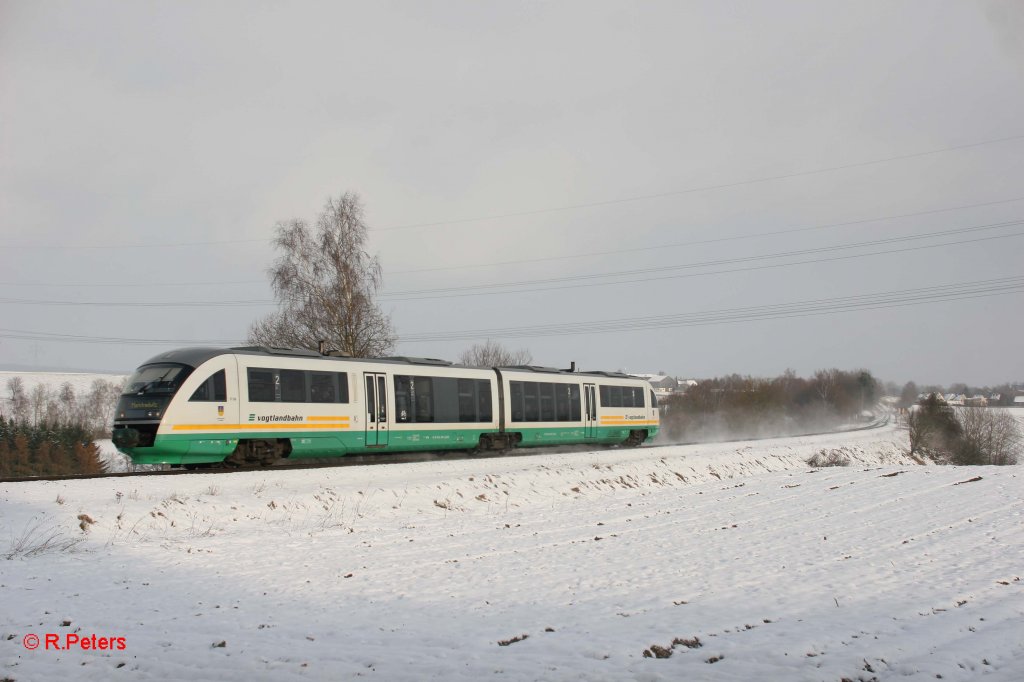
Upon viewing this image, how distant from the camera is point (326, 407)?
20.1m

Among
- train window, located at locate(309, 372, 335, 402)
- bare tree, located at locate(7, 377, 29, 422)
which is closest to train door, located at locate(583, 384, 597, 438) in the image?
train window, located at locate(309, 372, 335, 402)

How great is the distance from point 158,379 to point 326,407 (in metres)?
4.22

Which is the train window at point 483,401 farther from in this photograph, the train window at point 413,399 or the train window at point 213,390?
the train window at point 213,390

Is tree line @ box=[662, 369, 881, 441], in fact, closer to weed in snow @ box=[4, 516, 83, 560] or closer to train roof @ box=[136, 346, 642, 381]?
train roof @ box=[136, 346, 642, 381]

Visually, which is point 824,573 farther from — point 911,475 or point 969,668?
point 911,475

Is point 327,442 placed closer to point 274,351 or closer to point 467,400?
point 274,351

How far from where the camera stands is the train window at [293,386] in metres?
19.1

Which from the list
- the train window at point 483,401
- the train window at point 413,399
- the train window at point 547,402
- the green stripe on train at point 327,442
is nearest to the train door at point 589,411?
the green stripe on train at point 327,442

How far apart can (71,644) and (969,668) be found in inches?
327

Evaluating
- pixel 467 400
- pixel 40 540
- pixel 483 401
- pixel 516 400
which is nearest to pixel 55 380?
pixel 516 400

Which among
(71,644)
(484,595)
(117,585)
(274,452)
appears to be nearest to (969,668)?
(484,595)

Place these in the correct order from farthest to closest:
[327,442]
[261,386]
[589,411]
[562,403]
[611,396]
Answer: [611,396]
[589,411]
[562,403]
[327,442]
[261,386]

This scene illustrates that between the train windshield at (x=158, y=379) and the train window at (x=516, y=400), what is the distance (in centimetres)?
1178

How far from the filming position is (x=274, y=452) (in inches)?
752
